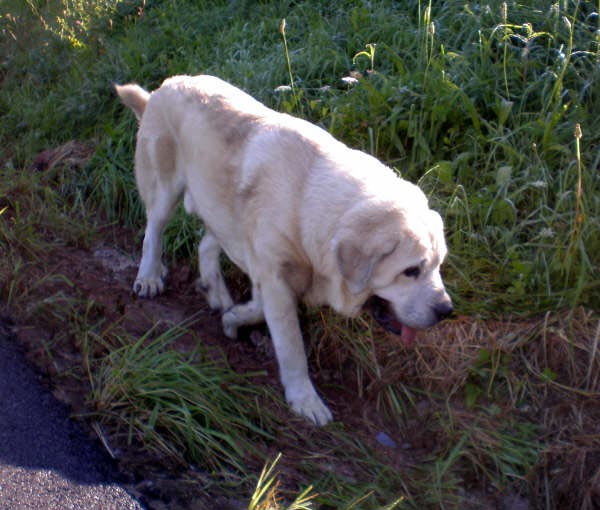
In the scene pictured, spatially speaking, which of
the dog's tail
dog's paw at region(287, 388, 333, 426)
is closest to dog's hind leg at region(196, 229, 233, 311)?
dog's paw at region(287, 388, 333, 426)

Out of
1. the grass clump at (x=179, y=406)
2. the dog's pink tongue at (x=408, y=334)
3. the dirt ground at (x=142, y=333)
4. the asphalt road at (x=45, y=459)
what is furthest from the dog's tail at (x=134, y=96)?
the dog's pink tongue at (x=408, y=334)

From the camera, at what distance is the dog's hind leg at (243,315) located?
402cm

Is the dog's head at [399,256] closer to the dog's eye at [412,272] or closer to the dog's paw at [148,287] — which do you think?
the dog's eye at [412,272]

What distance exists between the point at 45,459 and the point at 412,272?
1839mm

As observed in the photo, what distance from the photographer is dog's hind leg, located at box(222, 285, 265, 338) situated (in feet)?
13.2

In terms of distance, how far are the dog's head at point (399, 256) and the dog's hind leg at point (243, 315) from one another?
81cm

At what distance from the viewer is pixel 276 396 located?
12.2ft

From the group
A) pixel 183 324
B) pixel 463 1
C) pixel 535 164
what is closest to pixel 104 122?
pixel 183 324

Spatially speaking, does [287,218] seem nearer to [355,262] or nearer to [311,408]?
[355,262]

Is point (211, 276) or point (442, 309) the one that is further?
point (211, 276)

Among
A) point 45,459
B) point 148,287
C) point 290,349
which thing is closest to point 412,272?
point 290,349

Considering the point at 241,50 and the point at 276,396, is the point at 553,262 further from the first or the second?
the point at 241,50

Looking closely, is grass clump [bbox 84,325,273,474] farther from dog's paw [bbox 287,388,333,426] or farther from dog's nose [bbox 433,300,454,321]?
dog's nose [bbox 433,300,454,321]

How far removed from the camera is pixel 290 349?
3672mm
